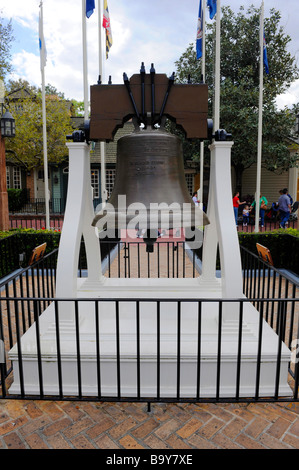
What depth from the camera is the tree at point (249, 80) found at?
712 inches

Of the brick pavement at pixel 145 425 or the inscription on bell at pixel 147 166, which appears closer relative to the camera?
the brick pavement at pixel 145 425

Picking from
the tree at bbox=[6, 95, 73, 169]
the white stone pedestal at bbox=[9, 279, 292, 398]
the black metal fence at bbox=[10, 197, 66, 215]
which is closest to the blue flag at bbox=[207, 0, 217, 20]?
the white stone pedestal at bbox=[9, 279, 292, 398]

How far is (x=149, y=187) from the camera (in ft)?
11.8

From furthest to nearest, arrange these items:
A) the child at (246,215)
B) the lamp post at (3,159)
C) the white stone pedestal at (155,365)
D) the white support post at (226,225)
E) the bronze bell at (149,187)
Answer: the child at (246,215) → the lamp post at (3,159) → the white support post at (226,225) → the bronze bell at (149,187) → the white stone pedestal at (155,365)

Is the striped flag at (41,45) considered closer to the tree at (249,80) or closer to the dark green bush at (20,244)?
the dark green bush at (20,244)

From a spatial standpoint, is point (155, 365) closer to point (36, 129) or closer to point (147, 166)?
point (147, 166)

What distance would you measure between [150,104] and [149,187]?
0.95 meters

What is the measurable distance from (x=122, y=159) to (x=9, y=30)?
14411 mm

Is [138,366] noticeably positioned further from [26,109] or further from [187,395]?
[26,109]

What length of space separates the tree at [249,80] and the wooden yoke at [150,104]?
15429 mm

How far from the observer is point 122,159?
382cm

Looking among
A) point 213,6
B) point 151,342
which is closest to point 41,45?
point 213,6

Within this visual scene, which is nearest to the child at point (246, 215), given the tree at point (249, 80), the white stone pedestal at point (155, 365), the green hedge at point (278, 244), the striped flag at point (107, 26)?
the tree at point (249, 80)

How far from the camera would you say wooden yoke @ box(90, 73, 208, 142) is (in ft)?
11.9
